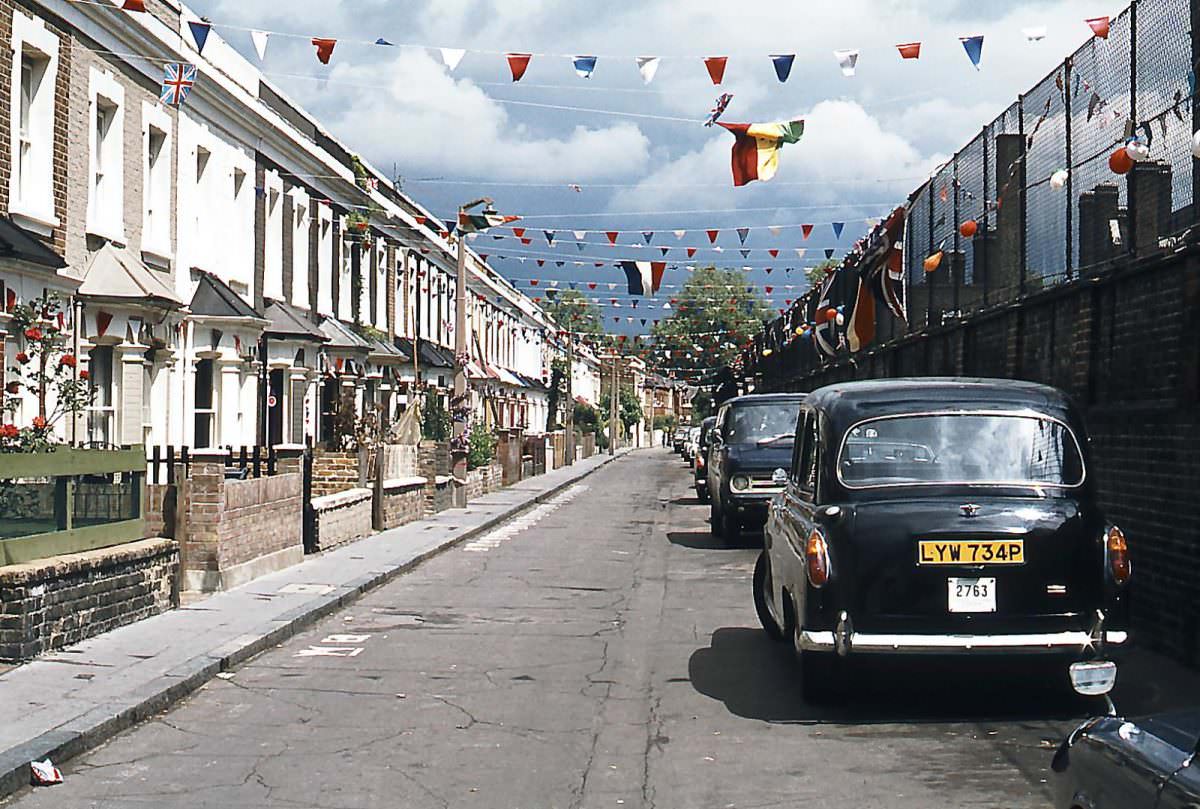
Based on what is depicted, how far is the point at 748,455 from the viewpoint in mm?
20484

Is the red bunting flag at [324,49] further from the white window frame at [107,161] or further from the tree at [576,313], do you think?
the tree at [576,313]

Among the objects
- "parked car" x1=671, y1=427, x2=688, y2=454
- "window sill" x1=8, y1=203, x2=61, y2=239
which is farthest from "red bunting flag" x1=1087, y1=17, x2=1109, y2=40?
"parked car" x1=671, y1=427, x2=688, y2=454

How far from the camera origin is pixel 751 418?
71.3 feet

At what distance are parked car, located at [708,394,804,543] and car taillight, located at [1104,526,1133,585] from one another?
38.3ft

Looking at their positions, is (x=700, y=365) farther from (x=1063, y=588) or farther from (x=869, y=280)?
(x=1063, y=588)

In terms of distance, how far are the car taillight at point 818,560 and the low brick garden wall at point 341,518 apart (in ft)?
34.8

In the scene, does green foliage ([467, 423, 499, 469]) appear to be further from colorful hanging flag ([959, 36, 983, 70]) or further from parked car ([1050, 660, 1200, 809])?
parked car ([1050, 660, 1200, 809])

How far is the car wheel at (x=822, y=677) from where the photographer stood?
335 inches

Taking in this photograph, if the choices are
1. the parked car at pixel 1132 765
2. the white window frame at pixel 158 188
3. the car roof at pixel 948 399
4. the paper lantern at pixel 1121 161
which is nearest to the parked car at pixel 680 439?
the white window frame at pixel 158 188

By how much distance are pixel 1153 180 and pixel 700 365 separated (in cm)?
9072

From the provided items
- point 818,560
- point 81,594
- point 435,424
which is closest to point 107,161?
point 81,594

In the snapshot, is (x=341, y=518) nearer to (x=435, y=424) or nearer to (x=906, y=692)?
(x=906, y=692)

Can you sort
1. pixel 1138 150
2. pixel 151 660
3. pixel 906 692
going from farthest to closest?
1. pixel 1138 150
2. pixel 151 660
3. pixel 906 692

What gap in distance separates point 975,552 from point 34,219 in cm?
1313
